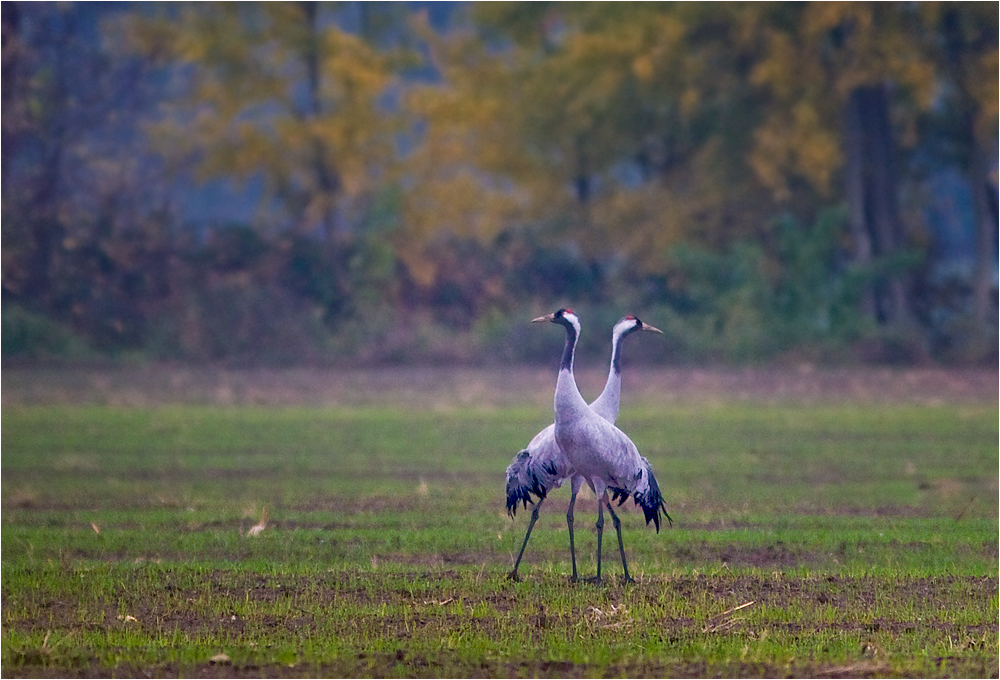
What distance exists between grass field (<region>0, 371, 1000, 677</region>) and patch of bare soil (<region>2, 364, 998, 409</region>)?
4980 millimetres

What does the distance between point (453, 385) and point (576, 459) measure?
17.7m

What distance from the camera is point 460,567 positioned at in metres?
9.94

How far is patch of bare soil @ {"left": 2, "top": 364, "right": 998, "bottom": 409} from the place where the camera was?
24.0 meters

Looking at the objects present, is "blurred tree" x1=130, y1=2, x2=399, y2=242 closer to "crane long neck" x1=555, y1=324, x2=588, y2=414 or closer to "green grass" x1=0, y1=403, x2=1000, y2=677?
"green grass" x1=0, y1=403, x2=1000, y2=677

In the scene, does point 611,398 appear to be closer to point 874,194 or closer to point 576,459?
point 576,459

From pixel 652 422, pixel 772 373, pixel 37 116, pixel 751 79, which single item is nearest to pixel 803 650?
pixel 652 422

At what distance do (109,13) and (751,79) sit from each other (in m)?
15.2

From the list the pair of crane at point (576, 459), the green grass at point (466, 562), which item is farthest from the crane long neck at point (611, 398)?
the green grass at point (466, 562)

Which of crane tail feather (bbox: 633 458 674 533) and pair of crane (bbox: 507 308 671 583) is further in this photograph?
crane tail feather (bbox: 633 458 674 533)

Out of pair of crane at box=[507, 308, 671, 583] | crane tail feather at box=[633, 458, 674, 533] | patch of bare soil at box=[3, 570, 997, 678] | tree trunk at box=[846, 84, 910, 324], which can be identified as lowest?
patch of bare soil at box=[3, 570, 997, 678]

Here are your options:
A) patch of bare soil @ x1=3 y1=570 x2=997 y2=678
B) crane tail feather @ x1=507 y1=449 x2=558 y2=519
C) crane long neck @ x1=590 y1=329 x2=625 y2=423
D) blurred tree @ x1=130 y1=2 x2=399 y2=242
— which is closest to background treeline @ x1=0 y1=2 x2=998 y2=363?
blurred tree @ x1=130 y1=2 x2=399 y2=242

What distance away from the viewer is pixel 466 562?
10188 mm

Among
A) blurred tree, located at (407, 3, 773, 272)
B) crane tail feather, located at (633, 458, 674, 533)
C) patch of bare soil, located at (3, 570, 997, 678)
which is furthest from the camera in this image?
blurred tree, located at (407, 3, 773, 272)

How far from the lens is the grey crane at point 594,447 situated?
9.15 m
